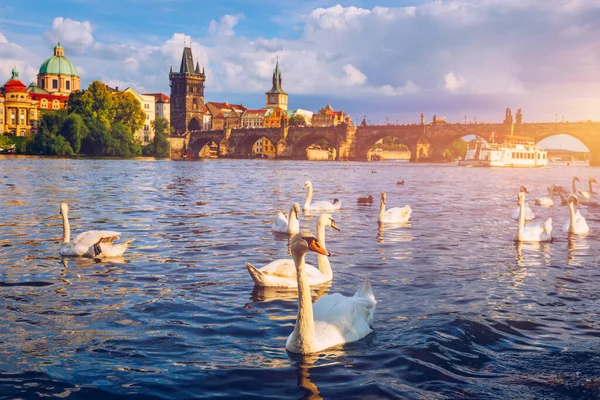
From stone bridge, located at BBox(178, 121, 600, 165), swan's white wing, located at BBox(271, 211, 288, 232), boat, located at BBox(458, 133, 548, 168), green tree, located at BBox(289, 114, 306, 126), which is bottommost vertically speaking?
swan's white wing, located at BBox(271, 211, 288, 232)

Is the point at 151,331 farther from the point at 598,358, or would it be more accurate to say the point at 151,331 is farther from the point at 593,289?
the point at 593,289

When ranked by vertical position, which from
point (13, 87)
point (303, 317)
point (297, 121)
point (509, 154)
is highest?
point (13, 87)

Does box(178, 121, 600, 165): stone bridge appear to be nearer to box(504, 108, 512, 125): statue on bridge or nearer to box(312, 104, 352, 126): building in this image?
box(504, 108, 512, 125): statue on bridge

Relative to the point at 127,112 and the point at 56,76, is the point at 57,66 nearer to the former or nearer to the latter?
the point at 56,76

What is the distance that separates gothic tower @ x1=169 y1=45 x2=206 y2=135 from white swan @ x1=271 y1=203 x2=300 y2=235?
5333 inches

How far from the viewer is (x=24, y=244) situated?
10578 mm

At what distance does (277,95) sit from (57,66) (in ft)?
207

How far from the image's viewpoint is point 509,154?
79125 millimetres

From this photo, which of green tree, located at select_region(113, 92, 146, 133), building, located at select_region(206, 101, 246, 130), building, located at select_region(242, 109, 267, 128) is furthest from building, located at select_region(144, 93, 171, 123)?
green tree, located at select_region(113, 92, 146, 133)

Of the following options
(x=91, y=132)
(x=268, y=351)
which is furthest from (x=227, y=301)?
(x=91, y=132)

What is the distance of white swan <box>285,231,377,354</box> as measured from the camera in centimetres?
506

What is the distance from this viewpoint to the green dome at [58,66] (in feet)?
415

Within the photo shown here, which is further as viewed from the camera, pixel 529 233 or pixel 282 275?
pixel 529 233

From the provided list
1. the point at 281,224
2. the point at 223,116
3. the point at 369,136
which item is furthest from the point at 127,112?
the point at 281,224
